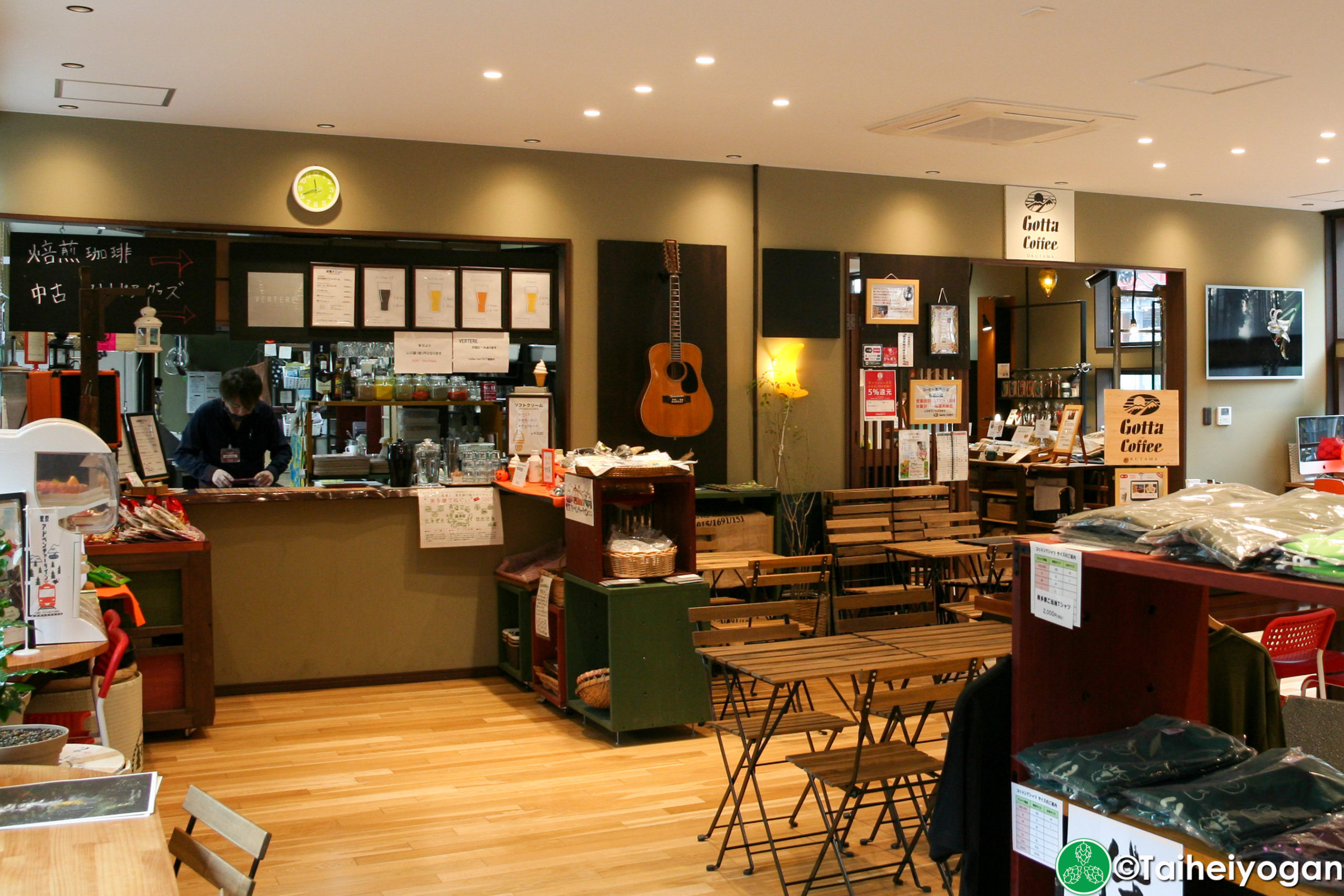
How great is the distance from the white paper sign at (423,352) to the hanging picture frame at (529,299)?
41cm

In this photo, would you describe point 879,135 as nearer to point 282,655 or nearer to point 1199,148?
point 1199,148

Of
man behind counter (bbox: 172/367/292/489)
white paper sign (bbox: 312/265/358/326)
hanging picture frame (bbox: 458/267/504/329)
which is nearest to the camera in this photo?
man behind counter (bbox: 172/367/292/489)

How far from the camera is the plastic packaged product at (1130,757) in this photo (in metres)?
2.11

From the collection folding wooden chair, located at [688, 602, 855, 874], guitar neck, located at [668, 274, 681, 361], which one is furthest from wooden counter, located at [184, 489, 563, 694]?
folding wooden chair, located at [688, 602, 855, 874]

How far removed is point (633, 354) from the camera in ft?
23.2

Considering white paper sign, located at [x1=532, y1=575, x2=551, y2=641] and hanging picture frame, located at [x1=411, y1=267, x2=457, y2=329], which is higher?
hanging picture frame, located at [x1=411, y1=267, x2=457, y2=329]

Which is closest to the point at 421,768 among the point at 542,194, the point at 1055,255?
the point at 542,194

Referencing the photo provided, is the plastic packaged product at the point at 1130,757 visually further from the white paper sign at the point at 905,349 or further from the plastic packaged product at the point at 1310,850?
the white paper sign at the point at 905,349

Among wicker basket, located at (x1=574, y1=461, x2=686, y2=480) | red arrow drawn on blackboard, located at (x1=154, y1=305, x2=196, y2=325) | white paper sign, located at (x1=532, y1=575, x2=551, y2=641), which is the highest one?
red arrow drawn on blackboard, located at (x1=154, y1=305, x2=196, y2=325)

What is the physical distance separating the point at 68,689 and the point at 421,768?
153cm

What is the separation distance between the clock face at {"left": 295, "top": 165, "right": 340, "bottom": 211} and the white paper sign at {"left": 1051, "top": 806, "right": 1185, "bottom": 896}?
17.9ft

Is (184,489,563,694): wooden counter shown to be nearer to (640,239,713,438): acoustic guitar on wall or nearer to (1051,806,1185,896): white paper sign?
(640,239,713,438): acoustic guitar on wall

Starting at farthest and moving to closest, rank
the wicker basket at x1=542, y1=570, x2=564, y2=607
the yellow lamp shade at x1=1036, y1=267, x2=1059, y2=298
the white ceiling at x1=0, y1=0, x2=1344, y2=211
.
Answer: the yellow lamp shade at x1=1036, y1=267, x2=1059, y2=298 < the wicker basket at x1=542, y1=570, x2=564, y2=607 < the white ceiling at x1=0, y1=0, x2=1344, y2=211

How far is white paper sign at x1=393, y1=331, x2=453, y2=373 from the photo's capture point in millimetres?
6812
